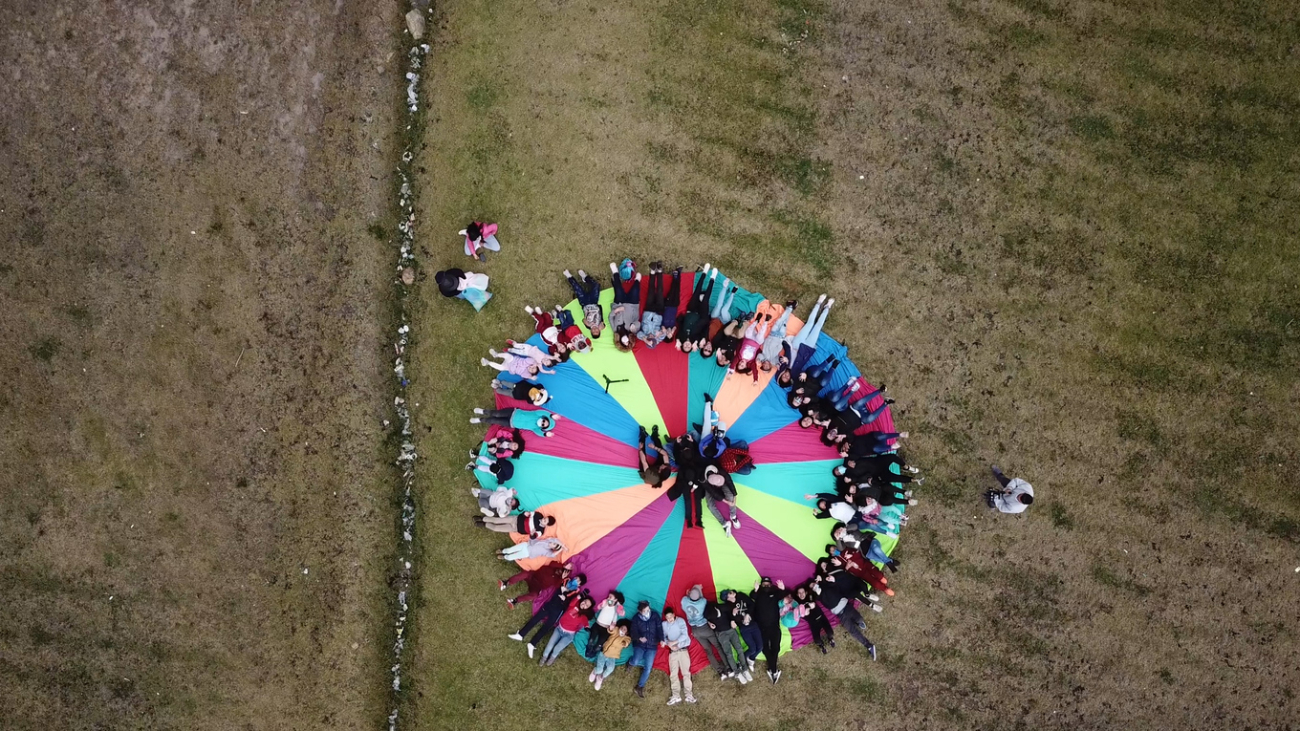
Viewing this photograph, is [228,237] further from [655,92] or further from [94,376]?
[655,92]

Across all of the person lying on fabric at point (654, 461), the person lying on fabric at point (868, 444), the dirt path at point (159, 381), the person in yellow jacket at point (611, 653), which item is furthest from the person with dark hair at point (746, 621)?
the dirt path at point (159, 381)

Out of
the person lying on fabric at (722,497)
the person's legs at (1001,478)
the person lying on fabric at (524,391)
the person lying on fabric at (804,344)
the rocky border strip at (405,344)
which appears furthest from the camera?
the rocky border strip at (405,344)

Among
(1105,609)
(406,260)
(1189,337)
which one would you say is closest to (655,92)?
(406,260)

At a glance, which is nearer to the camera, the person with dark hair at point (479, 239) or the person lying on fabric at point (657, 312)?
the person lying on fabric at point (657, 312)

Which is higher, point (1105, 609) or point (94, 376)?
point (94, 376)

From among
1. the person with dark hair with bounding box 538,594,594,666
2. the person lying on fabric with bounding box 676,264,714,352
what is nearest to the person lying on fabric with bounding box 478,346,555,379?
the person lying on fabric with bounding box 676,264,714,352

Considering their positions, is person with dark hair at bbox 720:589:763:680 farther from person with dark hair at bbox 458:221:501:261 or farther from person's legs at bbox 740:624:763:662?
person with dark hair at bbox 458:221:501:261

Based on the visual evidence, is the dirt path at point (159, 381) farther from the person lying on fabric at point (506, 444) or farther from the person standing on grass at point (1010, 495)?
the person standing on grass at point (1010, 495)

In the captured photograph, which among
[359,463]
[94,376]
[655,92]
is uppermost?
[655,92]
